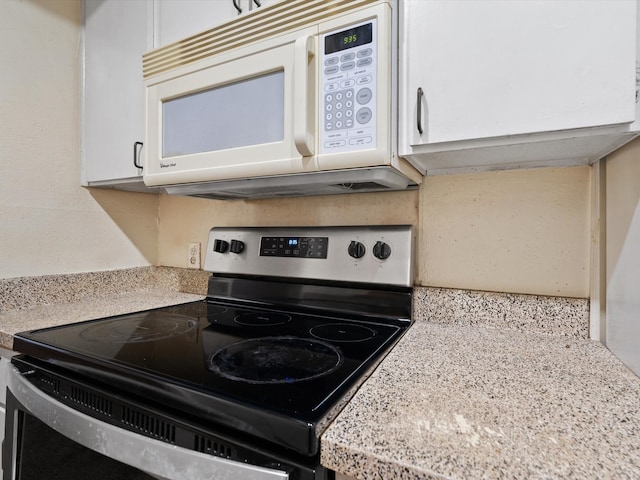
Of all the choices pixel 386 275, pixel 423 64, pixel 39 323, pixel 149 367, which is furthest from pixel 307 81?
pixel 39 323

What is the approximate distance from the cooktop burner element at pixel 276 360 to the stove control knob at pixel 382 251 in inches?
13.1

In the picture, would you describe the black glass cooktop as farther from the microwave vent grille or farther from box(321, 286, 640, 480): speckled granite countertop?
the microwave vent grille

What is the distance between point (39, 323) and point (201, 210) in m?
0.70

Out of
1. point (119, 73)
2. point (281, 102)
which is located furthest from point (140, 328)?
point (119, 73)

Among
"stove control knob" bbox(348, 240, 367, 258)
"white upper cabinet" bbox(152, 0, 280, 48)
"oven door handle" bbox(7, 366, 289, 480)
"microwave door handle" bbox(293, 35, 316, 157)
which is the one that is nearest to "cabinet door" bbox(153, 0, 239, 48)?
"white upper cabinet" bbox(152, 0, 280, 48)

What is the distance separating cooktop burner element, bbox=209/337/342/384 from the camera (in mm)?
614

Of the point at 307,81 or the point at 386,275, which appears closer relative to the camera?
the point at 307,81

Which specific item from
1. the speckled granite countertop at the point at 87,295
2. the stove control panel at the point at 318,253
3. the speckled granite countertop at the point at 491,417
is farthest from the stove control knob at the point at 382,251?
the speckled granite countertop at the point at 87,295

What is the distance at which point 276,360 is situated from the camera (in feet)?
2.30

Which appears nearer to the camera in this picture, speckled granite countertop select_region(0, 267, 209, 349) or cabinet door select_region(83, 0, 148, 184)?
speckled granite countertop select_region(0, 267, 209, 349)

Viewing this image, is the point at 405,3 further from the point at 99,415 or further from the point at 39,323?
the point at 39,323

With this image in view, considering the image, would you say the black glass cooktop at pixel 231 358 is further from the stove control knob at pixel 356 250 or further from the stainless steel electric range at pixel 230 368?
the stove control knob at pixel 356 250

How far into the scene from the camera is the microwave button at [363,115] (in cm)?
76

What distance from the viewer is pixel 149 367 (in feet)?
2.09
